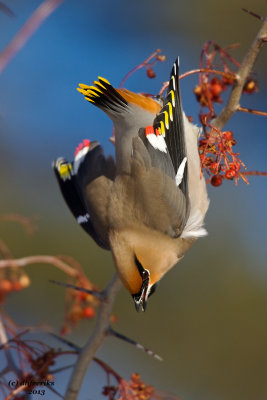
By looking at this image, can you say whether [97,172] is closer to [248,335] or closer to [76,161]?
[76,161]

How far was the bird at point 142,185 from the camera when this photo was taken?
2543 mm

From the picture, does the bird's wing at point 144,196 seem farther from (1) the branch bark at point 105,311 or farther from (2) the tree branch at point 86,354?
(2) the tree branch at point 86,354

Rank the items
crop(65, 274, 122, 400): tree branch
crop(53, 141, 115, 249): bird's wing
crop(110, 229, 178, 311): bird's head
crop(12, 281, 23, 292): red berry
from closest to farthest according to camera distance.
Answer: crop(65, 274, 122, 400): tree branch < crop(12, 281, 23, 292): red berry < crop(110, 229, 178, 311): bird's head < crop(53, 141, 115, 249): bird's wing

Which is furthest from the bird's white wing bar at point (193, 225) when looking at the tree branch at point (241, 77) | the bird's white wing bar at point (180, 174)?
the tree branch at point (241, 77)

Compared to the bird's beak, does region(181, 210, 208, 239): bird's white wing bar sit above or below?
above

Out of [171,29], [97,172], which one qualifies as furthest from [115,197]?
[171,29]

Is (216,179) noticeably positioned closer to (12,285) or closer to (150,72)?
(150,72)

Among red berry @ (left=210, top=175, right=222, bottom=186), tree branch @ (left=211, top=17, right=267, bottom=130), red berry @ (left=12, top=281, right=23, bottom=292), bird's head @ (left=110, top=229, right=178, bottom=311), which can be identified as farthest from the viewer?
bird's head @ (left=110, top=229, right=178, bottom=311)

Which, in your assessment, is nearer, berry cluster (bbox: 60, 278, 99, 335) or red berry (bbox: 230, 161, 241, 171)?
red berry (bbox: 230, 161, 241, 171)

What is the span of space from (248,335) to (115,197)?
3.08 metres

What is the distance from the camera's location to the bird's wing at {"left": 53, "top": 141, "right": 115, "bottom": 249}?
104 inches

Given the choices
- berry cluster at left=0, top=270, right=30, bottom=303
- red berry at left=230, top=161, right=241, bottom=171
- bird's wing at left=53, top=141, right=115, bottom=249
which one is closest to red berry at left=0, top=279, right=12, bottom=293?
berry cluster at left=0, top=270, right=30, bottom=303

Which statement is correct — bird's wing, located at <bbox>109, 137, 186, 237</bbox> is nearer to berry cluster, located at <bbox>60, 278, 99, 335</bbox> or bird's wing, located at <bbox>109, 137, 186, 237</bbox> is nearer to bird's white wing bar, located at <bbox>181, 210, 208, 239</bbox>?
bird's white wing bar, located at <bbox>181, 210, 208, 239</bbox>

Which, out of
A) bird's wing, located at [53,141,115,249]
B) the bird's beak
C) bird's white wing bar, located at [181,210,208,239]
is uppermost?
bird's white wing bar, located at [181,210,208,239]
